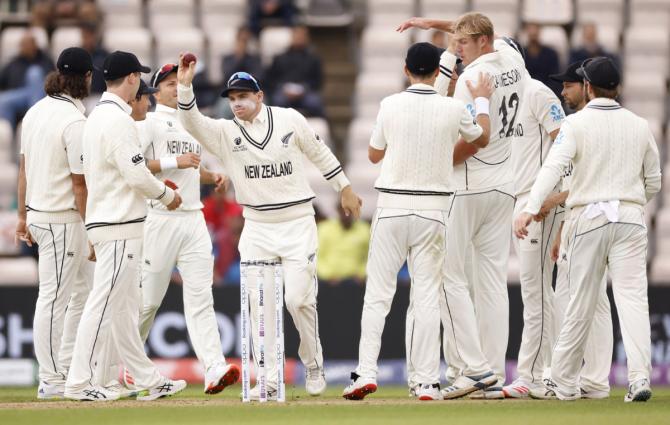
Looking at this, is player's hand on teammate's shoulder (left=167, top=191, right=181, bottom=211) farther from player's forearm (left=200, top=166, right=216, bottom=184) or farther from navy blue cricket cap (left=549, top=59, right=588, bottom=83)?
navy blue cricket cap (left=549, top=59, right=588, bottom=83)

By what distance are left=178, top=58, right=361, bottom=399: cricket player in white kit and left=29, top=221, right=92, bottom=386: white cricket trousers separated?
111 cm

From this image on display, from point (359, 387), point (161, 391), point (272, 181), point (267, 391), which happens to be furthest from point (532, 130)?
point (161, 391)

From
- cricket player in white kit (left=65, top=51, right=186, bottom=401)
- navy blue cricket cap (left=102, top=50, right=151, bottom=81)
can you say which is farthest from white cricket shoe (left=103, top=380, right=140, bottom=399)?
navy blue cricket cap (left=102, top=50, right=151, bottom=81)

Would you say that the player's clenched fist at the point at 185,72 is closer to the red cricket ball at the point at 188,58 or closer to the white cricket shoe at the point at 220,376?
the red cricket ball at the point at 188,58

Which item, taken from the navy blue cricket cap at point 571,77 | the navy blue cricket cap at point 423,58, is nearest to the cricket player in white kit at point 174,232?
the navy blue cricket cap at point 423,58

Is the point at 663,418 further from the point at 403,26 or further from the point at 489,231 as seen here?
the point at 403,26

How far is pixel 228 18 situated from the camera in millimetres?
17344

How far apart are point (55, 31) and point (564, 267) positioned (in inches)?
357

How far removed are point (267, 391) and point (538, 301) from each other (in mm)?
1940

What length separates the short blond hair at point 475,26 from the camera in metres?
9.56

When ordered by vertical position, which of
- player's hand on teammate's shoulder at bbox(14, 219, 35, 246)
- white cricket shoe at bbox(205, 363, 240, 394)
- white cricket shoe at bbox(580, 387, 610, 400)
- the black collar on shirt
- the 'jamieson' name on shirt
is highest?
the black collar on shirt

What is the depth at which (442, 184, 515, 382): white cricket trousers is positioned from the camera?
9516mm

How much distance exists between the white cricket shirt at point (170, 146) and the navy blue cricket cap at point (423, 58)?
5.43 ft

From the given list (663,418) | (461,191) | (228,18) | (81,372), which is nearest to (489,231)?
(461,191)
